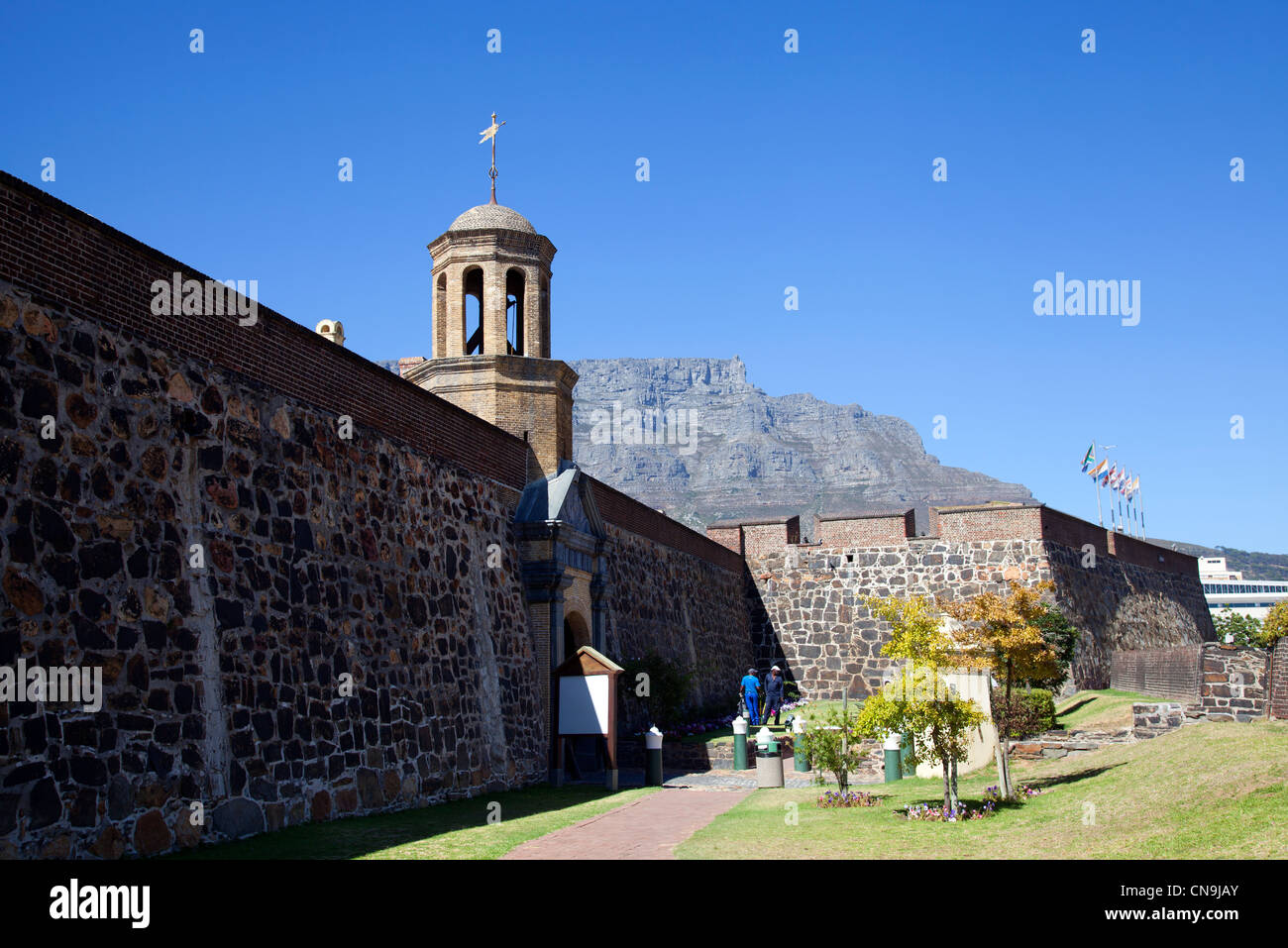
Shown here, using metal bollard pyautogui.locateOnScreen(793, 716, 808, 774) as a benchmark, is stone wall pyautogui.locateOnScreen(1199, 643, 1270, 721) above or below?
above

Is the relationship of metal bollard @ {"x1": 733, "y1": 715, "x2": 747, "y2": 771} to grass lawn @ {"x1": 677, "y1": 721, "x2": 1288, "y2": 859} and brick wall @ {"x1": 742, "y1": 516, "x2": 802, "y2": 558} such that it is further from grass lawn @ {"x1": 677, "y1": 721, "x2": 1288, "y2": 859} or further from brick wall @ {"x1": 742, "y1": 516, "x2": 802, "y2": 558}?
brick wall @ {"x1": 742, "y1": 516, "x2": 802, "y2": 558}

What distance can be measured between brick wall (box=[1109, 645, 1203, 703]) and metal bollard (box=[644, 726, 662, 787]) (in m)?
9.66

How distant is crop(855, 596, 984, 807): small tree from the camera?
41.1 feet

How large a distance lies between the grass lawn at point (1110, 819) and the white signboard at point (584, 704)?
11.3ft

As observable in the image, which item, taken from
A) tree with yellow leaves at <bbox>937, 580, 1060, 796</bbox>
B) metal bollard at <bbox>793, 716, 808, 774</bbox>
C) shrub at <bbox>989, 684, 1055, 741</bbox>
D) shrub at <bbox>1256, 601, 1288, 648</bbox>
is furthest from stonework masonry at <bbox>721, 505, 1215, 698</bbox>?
tree with yellow leaves at <bbox>937, 580, 1060, 796</bbox>

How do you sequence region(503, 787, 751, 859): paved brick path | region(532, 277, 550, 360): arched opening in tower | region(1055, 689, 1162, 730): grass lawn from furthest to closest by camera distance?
region(532, 277, 550, 360): arched opening in tower < region(1055, 689, 1162, 730): grass lawn < region(503, 787, 751, 859): paved brick path

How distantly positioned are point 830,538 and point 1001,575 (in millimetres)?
5009

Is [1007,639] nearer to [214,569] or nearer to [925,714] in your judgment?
[925,714]

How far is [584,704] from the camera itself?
57.3 ft

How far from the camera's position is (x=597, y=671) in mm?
17375

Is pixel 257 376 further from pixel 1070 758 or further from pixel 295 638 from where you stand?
pixel 1070 758

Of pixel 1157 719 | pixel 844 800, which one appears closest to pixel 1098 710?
pixel 1157 719

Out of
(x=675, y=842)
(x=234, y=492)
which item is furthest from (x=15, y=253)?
(x=675, y=842)

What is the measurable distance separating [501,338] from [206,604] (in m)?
10.9
